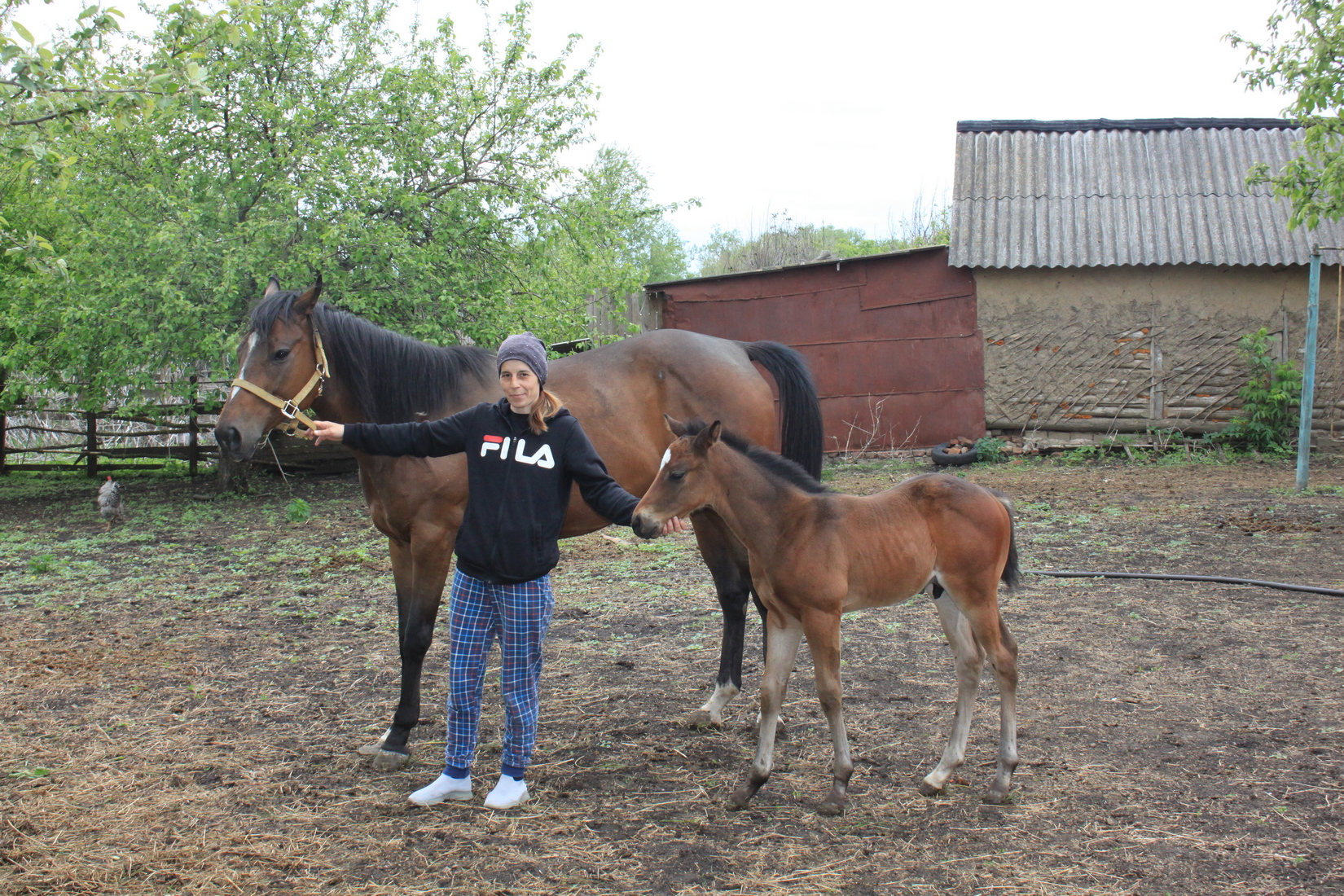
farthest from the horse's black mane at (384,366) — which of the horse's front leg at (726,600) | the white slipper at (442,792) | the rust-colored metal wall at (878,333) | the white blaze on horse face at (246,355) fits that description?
the rust-colored metal wall at (878,333)

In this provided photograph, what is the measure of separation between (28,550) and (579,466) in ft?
26.9

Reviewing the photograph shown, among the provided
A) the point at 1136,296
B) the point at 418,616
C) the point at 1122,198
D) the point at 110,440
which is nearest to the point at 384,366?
the point at 418,616

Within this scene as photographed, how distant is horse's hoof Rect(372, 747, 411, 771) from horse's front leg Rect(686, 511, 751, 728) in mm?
1322

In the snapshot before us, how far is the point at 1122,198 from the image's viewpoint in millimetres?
14609

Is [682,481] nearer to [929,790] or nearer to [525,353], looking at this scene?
[525,353]

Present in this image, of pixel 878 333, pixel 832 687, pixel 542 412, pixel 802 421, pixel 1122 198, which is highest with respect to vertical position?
pixel 1122 198

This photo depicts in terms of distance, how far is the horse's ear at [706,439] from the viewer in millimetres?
3615

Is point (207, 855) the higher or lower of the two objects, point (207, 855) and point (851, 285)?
the lower

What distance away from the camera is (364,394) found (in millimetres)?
4434

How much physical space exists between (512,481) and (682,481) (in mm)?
662

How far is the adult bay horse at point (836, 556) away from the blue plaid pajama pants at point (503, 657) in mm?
628

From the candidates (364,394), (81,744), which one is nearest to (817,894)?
(364,394)

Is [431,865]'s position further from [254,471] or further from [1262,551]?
[254,471]

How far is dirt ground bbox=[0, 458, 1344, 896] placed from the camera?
10.1 feet
